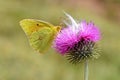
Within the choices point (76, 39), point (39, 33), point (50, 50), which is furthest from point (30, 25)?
point (50, 50)

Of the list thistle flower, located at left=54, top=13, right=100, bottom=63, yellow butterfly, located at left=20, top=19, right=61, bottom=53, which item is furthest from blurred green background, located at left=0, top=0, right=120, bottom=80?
thistle flower, located at left=54, top=13, right=100, bottom=63

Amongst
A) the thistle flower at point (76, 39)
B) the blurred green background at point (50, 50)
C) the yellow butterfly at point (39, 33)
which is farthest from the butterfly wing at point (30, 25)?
the blurred green background at point (50, 50)

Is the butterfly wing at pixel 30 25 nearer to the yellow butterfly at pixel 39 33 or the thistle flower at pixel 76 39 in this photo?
the yellow butterfly at pixel 39 33

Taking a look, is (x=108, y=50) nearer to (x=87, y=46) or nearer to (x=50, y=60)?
(x=50, y=60)

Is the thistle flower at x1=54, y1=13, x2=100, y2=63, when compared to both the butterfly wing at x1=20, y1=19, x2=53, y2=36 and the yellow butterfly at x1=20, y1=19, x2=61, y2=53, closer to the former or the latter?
the yellow butterfly at x1=20, y1=19, x2=61, y2=53

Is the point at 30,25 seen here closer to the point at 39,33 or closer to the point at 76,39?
the point at 39,33

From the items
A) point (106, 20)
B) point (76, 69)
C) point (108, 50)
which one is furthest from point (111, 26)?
point (76, 69)
